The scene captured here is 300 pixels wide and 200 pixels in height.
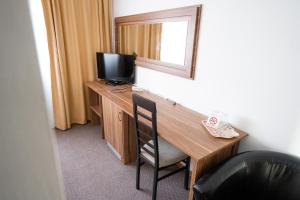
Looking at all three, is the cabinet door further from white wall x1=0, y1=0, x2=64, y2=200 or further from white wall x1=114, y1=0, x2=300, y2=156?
white wall x1=0, y1=0, x2=64, y2=200

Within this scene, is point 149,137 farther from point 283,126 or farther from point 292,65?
point 292,65

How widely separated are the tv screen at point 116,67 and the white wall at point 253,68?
1.14 meters

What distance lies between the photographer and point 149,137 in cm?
165

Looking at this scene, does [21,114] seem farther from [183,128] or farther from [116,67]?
[116,67]

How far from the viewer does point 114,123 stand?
2.20 metres

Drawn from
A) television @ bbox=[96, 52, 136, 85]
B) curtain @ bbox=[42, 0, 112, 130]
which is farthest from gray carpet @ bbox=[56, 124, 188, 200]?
television @ bbox=[96, 52, 136, 85]

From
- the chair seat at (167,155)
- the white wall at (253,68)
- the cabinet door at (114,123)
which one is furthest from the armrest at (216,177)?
the cabinet door at (114,123)

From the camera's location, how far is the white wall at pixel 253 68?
1217mm

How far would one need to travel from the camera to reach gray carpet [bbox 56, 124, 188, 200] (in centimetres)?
182

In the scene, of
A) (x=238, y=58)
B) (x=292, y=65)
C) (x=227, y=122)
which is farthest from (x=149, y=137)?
(x=292, y=65)

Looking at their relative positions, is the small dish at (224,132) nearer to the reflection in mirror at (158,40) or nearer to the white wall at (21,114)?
Answer: the reflection in mirror at (158,40)

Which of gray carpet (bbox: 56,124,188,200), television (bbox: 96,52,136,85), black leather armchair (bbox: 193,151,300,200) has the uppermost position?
television (bbox: 96,52,136,85)

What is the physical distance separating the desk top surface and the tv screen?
0.51m

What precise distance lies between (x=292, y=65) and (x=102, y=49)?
104 inches
